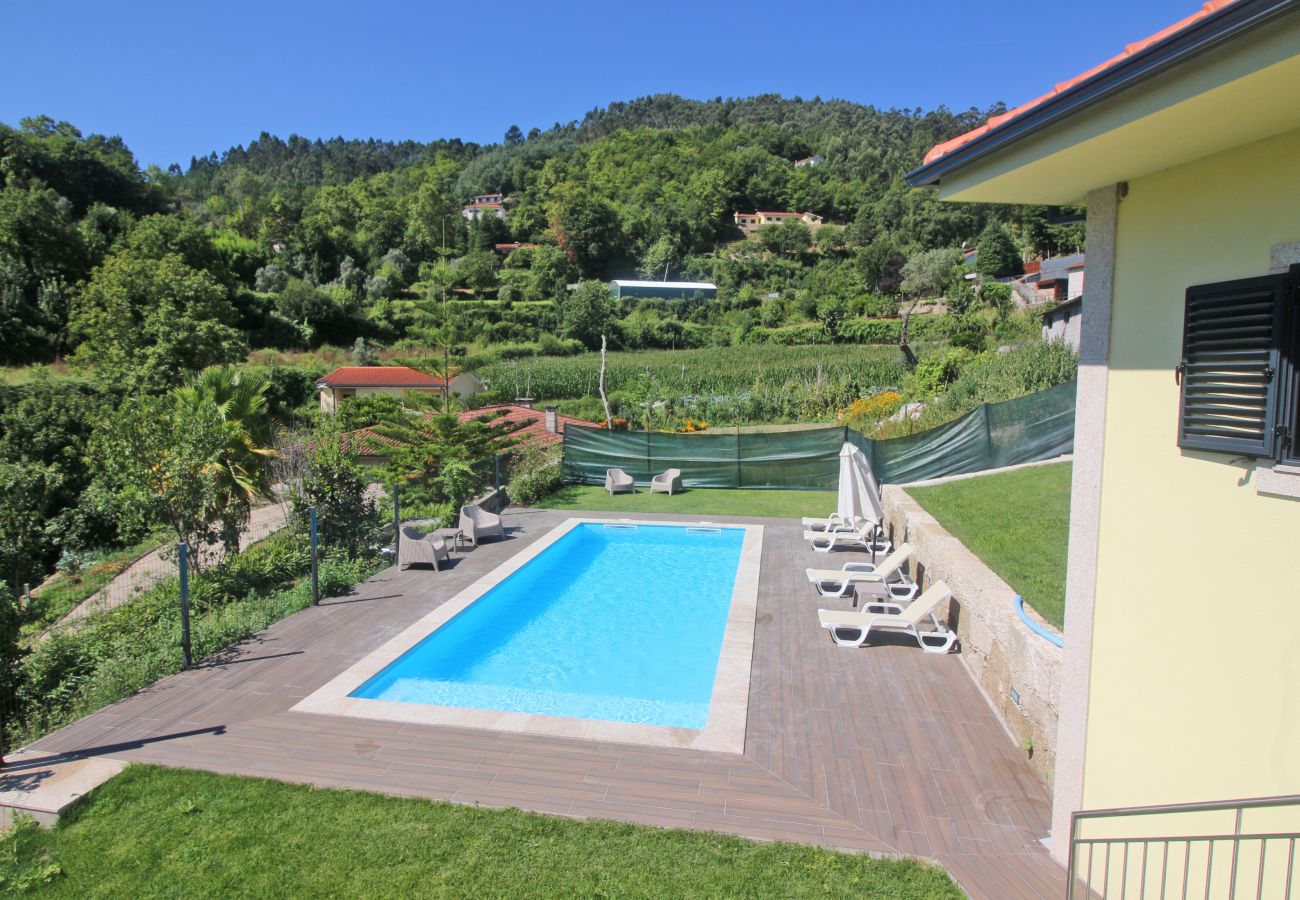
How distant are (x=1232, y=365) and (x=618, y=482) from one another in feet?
44.8

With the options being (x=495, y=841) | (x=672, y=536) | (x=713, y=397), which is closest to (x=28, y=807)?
(x=495, y=841)

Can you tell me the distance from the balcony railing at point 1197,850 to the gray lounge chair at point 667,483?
41.5ft

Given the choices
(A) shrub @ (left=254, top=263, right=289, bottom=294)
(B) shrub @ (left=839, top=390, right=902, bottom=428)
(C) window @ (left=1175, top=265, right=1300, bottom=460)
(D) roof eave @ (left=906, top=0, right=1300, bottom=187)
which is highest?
(A) shrub @ (left=254, top=263, right=289, bottom=294)

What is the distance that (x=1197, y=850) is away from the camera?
3000 millimetres

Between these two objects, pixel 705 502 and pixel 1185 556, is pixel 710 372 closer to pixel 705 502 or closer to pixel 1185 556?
pixel 705 502

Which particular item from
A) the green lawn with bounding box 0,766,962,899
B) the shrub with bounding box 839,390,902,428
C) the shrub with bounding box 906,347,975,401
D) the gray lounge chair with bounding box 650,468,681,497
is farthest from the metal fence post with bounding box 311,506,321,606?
the shrub with bounding box 906,347,975,401

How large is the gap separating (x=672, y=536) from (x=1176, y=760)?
10.1 metres

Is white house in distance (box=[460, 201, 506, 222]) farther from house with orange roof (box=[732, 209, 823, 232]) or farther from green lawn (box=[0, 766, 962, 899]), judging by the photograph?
green lawn (box=[0, 766, 962, 899])

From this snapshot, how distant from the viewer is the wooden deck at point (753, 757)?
443cm

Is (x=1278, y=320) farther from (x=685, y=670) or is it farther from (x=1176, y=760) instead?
(x=685, y=670)

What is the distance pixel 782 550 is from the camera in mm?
11398

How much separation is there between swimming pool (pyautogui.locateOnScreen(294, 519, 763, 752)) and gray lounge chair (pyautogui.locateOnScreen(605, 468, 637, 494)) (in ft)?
11.6

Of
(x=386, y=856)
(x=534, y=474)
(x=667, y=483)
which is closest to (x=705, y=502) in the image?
(x=667, y=483)

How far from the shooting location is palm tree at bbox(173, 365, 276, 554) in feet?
31.6
